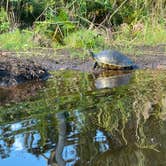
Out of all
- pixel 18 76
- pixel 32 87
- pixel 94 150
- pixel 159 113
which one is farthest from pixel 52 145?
pixel 18 76

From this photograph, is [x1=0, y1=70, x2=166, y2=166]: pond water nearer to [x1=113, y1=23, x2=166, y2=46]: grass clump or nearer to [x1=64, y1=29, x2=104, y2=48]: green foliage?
[x1=64, y1=29, x2=104, y2=48]: green foliage

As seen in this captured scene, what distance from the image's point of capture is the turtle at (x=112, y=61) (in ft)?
28.5

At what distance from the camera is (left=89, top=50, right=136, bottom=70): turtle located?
28.5 feet

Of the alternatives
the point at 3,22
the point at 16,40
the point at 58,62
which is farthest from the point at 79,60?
the point at 3,22

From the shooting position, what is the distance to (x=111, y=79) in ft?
25.2

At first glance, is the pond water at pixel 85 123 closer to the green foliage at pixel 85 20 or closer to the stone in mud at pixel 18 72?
the stone in mud at pixel 18 72

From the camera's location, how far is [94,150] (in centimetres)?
402

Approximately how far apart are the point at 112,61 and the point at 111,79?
3.62ft

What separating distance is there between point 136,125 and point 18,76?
11.7ft

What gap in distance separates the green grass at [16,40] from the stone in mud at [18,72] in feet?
8.82

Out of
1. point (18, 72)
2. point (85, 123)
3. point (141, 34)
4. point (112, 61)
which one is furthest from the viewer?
point (141, 34)

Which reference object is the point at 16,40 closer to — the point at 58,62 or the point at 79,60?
the point at 58,62

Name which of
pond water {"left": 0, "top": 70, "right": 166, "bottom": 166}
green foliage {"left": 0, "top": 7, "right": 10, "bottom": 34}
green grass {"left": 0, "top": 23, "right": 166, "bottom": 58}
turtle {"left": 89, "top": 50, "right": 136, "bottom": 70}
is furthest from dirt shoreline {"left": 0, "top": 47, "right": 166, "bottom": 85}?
green foliage {"left": 0, "top": 7, "right": 10, "bottom": 34}

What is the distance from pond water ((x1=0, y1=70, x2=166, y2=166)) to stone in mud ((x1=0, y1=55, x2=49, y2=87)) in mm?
421
